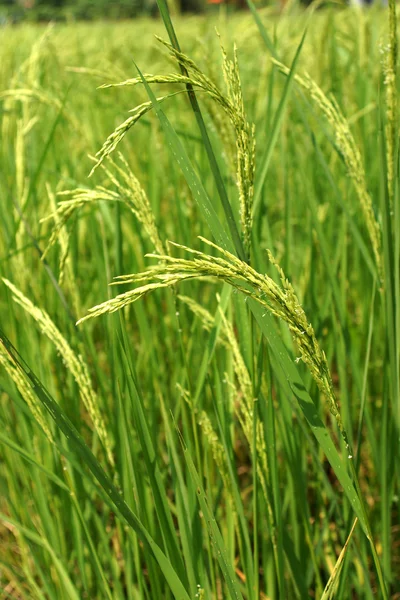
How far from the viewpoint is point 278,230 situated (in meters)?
2.00

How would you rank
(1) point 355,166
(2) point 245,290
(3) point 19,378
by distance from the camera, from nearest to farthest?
(2) point 245,290
(3) point 19,378
(1) point 355,166

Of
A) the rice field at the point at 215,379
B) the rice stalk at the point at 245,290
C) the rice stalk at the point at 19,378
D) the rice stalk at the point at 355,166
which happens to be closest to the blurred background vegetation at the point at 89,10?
the rice field at the point at 215,379

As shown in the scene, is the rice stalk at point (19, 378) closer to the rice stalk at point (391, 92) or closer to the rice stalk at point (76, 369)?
the rice stalk at point (76, 369)

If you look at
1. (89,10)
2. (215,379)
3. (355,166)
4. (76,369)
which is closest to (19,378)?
(76,369)

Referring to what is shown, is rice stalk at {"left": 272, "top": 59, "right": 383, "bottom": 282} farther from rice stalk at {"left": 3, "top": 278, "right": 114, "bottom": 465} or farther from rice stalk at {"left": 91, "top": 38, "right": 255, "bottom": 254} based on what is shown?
rice stalk at {"left": 3, "top": 278, "right": 114, "bottom": 465}

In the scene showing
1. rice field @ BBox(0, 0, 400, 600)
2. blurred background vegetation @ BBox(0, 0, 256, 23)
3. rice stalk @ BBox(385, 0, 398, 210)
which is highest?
blurred background vegetation @ BBox(0, 0, 256, 23)

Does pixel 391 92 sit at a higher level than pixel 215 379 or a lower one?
higher

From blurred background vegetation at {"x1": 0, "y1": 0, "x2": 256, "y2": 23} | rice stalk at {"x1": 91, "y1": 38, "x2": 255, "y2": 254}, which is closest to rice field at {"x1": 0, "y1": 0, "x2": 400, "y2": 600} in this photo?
rice stalk at {"x1": 91, "y1": 38, "x2": 255, "y2": 254}

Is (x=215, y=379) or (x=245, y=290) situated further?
(x=215, y=379)

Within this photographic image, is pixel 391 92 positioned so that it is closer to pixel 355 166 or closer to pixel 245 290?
pixel 355 166

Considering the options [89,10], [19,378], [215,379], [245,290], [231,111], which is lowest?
[215,379]

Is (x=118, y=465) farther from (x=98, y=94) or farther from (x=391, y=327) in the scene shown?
(x=98, y=94)

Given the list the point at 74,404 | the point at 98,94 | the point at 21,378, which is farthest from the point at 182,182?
the point at 98,94

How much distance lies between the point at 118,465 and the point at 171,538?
26 cm
